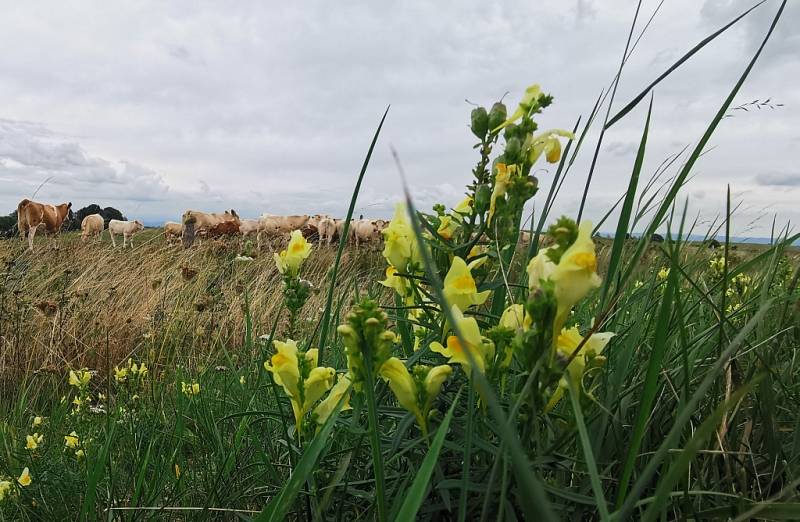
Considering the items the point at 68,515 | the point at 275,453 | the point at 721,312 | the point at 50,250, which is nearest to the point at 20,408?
the point at 68,515

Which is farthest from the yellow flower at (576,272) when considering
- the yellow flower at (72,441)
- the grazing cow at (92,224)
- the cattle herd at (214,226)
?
the grazing cow at (92,224)

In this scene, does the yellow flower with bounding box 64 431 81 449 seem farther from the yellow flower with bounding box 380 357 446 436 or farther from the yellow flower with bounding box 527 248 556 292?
the yellow flower with bounding box 527 248 556 292

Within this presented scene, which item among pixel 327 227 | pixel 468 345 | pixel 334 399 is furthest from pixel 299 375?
pixel 327 227

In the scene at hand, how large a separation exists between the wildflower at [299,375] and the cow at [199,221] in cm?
1227

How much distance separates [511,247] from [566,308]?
0.48 m

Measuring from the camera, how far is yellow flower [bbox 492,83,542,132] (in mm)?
1101

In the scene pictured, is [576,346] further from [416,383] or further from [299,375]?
[299,375]

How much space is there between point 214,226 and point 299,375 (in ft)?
49.5

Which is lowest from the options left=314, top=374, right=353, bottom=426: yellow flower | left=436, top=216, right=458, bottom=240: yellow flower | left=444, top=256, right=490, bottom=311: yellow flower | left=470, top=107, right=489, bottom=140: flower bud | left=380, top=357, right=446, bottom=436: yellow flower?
left=314, top=374, right=353, bottom=426: yellow flower

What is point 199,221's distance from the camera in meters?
15.8

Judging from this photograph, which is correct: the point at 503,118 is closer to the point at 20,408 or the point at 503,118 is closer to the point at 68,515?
the point at 68,515

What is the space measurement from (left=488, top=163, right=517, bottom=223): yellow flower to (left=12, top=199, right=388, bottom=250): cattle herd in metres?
9.69

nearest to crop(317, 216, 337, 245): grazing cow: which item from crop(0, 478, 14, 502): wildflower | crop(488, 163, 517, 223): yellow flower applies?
crop(0, 478, 14, 502): wildflower

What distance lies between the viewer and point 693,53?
1069 millimetres
